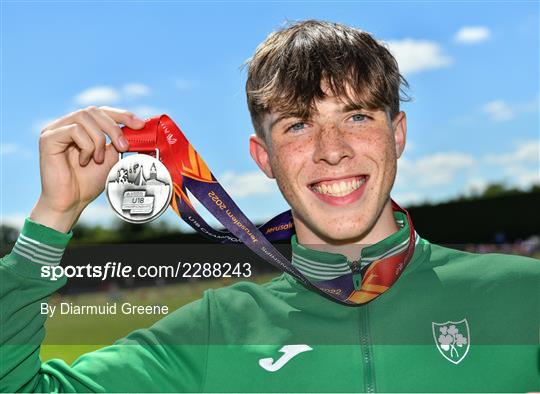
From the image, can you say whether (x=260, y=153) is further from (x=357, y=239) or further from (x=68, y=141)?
(x=68, y=141)

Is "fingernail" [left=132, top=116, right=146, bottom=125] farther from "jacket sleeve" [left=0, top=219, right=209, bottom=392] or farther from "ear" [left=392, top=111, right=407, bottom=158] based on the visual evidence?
"ear" [left=392, top=111, right=407, bottom=158]

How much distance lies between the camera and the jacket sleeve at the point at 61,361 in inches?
125

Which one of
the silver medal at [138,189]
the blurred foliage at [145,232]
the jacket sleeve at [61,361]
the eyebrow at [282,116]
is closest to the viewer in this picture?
the jacket sleeve at [61,361]

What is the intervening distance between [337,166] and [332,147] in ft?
0.33

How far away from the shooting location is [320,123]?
3455mm

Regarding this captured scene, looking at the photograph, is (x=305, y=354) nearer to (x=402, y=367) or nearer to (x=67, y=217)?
(x=402, y=367)

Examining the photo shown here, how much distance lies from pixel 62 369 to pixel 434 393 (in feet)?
6.05

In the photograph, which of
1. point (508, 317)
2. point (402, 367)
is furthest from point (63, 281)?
point (508, 317)

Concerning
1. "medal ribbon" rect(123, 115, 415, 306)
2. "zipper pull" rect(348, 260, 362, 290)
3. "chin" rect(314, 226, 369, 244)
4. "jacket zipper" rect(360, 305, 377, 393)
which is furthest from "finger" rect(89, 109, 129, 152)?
"jacket zipper" rect(360, 305, 377, 393)

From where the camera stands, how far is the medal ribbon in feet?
11.4

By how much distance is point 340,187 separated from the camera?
3.40 meters

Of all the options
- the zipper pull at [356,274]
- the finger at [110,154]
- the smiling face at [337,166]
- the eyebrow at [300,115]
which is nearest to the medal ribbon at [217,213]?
the zipper pull at [356,274]

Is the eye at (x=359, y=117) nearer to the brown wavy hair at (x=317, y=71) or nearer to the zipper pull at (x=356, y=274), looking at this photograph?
the brown wavy hair at (x=317, y=71)

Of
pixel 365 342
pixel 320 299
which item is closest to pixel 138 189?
pixel 320 299
